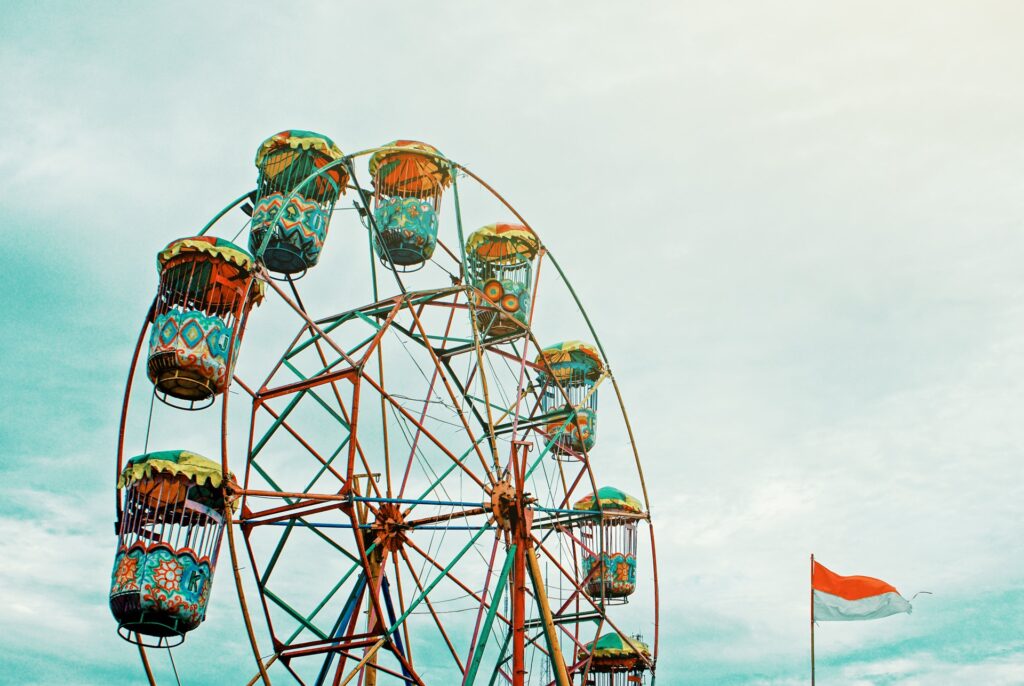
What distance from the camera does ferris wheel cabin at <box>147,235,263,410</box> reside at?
18312 mm

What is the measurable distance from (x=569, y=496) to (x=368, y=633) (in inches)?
285

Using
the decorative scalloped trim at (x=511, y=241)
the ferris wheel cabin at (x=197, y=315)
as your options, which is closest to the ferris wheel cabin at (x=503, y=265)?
the decorative scalloped trim at (x=511, y=241)

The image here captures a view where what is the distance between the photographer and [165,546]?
17750mm

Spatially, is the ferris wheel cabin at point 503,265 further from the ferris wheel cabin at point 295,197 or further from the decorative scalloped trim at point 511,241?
the ferris wheel cabin at point 295,197

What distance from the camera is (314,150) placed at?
2195 centimetres

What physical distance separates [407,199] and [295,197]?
2.96 meters

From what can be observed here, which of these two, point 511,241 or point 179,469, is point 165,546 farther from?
point 511,241

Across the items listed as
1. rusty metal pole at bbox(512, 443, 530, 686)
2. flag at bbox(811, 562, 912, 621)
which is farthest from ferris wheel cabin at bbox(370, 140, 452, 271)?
flag at bbox(811, 562, 912, 621)

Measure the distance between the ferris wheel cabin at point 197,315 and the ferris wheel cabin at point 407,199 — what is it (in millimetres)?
4505

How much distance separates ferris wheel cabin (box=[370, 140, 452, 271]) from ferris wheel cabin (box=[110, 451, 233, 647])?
6588 mm

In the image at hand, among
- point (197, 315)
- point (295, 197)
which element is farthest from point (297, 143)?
point (197, 315)

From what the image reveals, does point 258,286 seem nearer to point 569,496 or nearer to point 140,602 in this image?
point 140,602

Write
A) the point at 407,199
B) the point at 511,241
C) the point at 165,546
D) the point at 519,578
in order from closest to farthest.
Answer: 1. the point at 165,546
2. the point at 519,578
3. the point at 407,199
4. the point at 511,241

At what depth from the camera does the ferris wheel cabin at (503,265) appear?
26.3m
